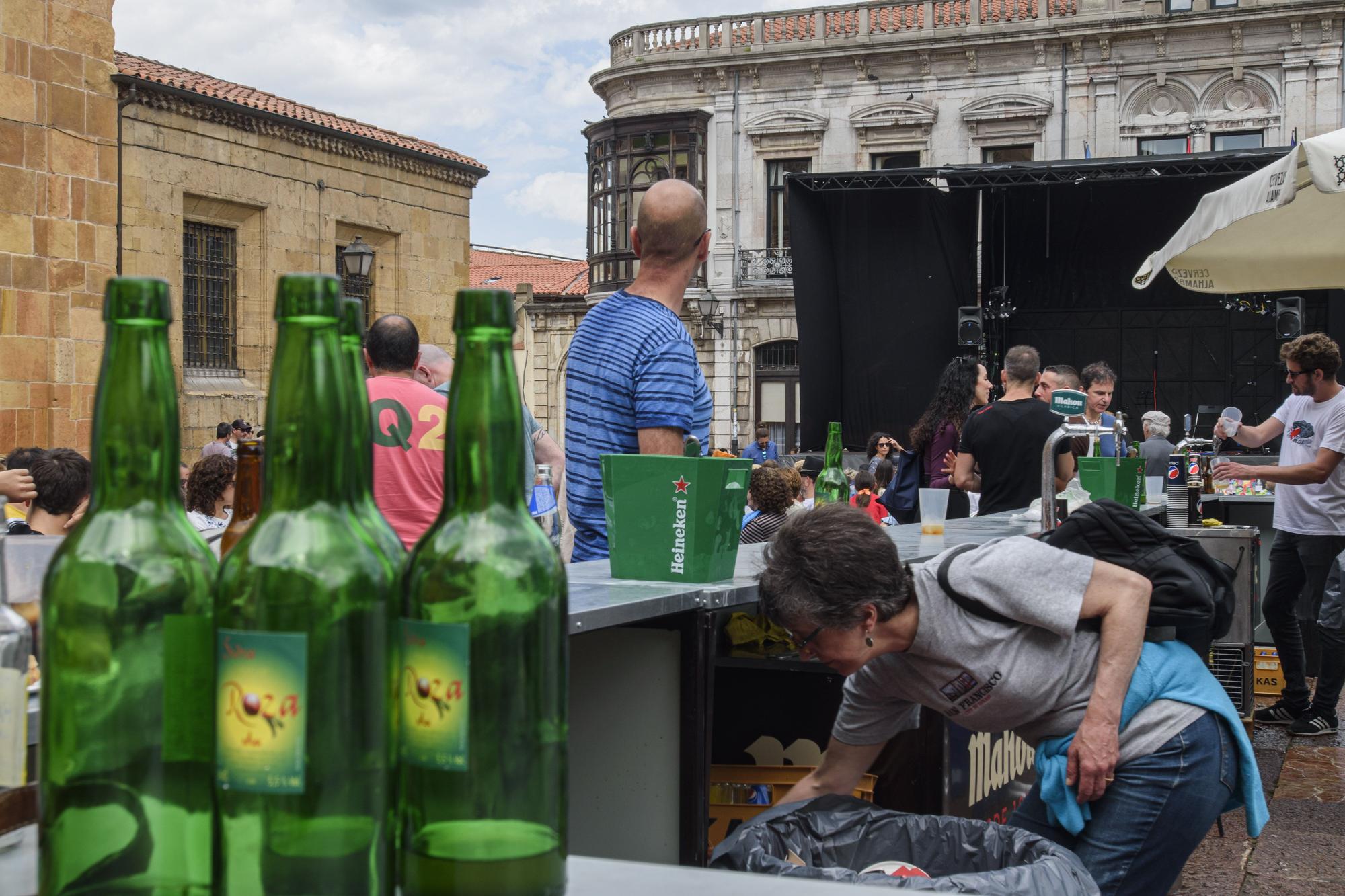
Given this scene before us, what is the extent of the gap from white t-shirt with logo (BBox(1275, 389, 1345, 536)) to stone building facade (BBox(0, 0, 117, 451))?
8.52 metres

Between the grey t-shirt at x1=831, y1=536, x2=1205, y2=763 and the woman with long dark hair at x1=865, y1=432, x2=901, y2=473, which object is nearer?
the grey t-shirt at x1=831, y1=536, x2=1205, y2=763

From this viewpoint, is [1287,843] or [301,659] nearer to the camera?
[301,659]

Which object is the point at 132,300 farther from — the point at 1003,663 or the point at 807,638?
the point at 1003,663

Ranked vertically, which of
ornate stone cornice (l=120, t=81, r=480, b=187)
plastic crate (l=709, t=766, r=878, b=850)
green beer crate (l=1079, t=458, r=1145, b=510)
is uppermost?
ornate stone cornice (l=120, t=81, r=480, b=187)

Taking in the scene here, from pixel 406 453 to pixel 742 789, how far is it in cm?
148

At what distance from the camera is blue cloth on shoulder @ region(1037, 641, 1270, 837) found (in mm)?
2498

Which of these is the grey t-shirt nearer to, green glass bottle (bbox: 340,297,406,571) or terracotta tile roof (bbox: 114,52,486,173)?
green glass bottle (bbox: 340,297,406,571)

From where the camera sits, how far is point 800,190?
16.3 metres

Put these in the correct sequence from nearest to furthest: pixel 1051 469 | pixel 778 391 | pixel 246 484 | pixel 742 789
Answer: pixel 246 484 < pixel 742 789 < pixel 1051 469 < pixel 778 391

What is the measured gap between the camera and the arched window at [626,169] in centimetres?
2741

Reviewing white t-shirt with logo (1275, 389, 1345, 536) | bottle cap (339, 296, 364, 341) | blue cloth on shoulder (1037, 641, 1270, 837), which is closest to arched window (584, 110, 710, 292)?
white t-shirt with logo (1275, 389, 1345, 536)

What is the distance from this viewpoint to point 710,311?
2741 centimetres

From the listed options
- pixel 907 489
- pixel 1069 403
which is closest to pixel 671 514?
pixel 1069 403

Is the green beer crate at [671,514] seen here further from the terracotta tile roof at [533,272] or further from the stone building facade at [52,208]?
the terracotta tile roof at [533,272]
